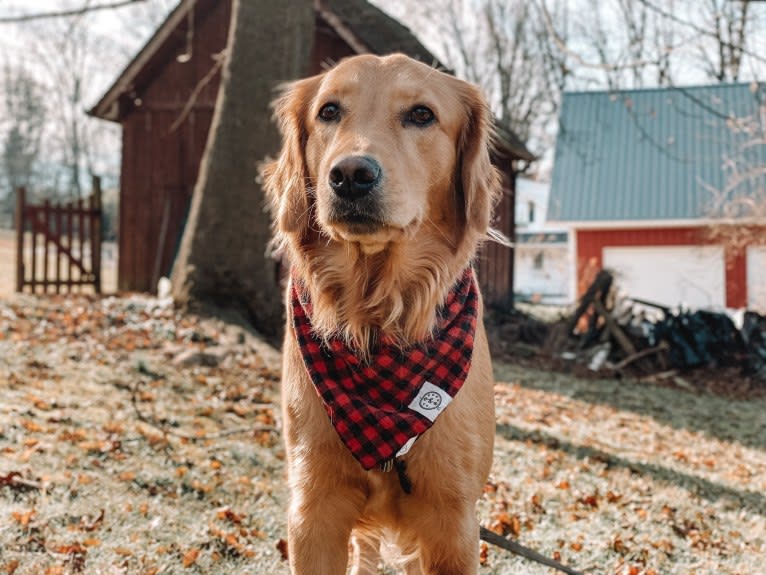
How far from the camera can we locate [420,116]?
111 inches

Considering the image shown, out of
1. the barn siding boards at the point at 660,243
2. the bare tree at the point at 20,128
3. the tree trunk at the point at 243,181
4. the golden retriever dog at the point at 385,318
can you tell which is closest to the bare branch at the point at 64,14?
the tree trunk at the point at 243,181

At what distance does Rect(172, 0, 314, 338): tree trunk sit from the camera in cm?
777

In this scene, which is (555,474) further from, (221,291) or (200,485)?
(221,291)

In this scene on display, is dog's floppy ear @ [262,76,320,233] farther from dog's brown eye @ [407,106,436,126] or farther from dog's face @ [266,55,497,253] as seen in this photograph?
dog's brown eye @ [407,106,436,126]

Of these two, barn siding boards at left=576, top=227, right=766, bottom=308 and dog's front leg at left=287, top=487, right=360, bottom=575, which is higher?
barn siding boards at left=576, top=227, right=766, bottom=308

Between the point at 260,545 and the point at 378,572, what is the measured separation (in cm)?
63

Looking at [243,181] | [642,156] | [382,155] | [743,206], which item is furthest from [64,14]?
→ [642,156]

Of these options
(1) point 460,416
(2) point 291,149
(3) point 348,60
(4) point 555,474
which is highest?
(3) point 348,60

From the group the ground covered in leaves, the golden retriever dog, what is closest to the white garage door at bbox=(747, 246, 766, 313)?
the ground covered in leaves

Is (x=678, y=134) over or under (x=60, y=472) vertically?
over

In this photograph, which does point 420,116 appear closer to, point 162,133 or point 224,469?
point 224,469

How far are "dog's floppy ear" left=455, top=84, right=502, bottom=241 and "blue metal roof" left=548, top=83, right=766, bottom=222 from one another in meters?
17.1

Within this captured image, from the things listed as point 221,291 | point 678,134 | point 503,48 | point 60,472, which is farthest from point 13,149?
point 60,472

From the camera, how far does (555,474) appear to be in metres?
5.15
